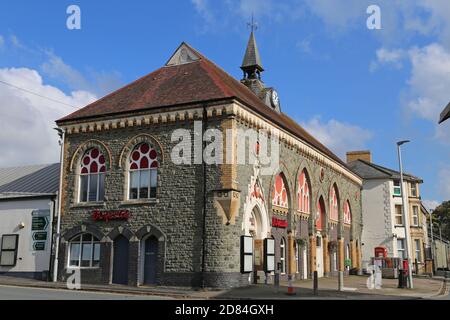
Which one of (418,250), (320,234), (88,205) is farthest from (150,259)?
(418,250)

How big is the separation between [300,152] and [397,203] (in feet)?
66.5

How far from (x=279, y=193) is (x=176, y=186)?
6843mm

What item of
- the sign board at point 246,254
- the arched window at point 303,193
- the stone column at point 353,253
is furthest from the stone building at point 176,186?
the stone column at point 353,253

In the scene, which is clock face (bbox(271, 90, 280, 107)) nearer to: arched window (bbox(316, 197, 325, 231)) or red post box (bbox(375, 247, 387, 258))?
arched window (bbox(316, 197, 325, 231))

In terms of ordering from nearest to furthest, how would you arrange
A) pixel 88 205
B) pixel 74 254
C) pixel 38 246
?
pixel 88 205 < pixel 74 254 < pixel 38 246

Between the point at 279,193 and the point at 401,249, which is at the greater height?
the point at 279,193

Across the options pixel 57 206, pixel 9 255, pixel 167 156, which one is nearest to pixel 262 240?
pixel 167 156

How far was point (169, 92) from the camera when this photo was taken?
27.1 m

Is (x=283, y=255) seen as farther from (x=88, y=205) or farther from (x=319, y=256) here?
(x=88, y=205)

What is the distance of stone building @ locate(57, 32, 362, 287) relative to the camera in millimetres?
23891

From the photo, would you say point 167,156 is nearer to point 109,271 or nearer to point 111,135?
point 111,135

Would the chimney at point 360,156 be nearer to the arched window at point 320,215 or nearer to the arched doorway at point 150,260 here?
the arched window at point 320,215

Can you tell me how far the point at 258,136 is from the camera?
26.7 m

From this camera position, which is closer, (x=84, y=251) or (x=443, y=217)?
(x=84, y=251)
